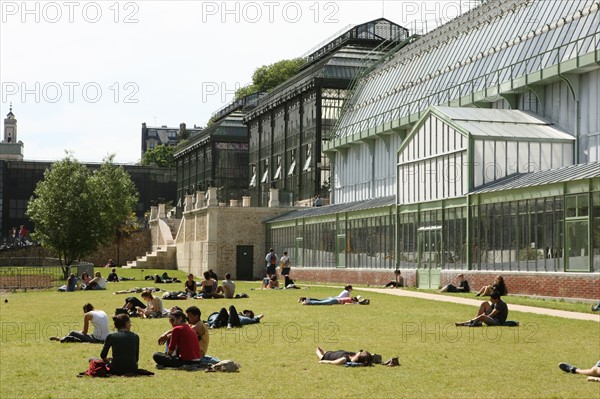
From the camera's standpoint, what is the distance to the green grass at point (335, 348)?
57.0 feet

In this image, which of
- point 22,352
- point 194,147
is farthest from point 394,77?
point 22,352

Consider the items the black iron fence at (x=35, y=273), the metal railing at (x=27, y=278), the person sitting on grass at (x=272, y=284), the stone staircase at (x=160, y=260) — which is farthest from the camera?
the stone staircase at (x=160, y=260)

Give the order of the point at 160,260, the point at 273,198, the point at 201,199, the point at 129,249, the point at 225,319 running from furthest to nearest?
1. the point at 129,249
2. the point at 160,260
3. the point at 201,199
4. the point at 273,198
5. the point at 225,319

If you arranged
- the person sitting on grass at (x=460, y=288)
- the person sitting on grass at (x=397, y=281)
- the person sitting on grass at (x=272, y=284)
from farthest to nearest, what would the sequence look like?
the person sitting on grass at (x=272, y=284) < the person sitting on grass at (x=397, y=281) < the person sitting on grass at (x=460, y=288)

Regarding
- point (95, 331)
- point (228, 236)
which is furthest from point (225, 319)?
point (228, 236)

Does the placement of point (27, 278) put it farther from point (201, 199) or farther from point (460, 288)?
point (460, 288)

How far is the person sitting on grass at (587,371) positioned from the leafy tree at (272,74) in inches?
4029

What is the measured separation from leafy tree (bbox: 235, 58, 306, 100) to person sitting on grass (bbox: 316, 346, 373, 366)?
101 meters

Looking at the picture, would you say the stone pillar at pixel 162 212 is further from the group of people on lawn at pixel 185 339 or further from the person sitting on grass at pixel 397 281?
the group of people on lawn at pixel 185 339

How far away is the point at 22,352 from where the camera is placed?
76.7ft

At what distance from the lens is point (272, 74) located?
12350 cm

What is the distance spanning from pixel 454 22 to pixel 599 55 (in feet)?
88.2

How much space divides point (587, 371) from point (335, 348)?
259 inches

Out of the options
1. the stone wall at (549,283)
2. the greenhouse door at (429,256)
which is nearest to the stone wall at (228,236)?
the greenhouse door at (429,256)
